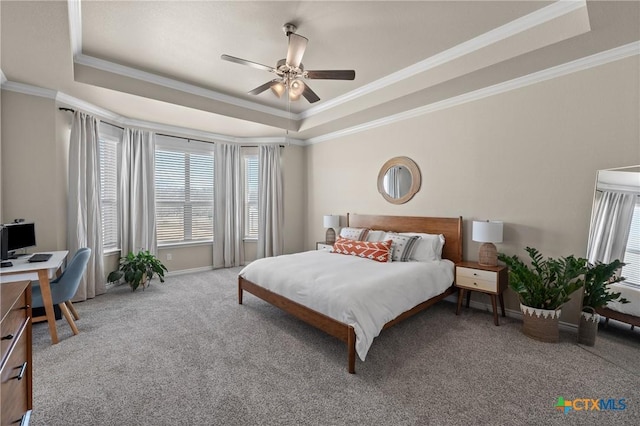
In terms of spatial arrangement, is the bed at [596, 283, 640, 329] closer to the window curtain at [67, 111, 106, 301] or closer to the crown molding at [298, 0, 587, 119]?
the crown molding at [298, 0, 587, 119]

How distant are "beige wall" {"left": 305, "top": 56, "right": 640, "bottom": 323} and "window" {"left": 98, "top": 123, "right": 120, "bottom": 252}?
4473 millimetres

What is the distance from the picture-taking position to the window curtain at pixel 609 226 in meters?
2.48

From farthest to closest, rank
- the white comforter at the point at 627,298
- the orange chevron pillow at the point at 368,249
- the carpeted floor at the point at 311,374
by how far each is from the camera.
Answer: the orange chevron pillow at the point at 368,249, the white comforter at the point at 627,298, the carpeted floor at the point at 311,374

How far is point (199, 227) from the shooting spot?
218 inches

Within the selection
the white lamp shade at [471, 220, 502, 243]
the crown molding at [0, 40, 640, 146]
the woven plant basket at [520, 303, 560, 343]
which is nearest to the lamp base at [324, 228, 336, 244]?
the crown molding at [0, 40, 640, 146]

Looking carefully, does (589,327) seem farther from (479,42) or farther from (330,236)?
(330,236)

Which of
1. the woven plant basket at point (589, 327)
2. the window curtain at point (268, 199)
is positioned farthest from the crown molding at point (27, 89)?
the woven plant basket at point (589, 327)

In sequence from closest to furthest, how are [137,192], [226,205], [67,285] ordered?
[67,285]
[137,192]
[226,205]

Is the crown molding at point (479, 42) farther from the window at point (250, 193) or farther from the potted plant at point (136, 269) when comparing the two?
the potted plant at point (136, 269)

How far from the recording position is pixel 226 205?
568 cm

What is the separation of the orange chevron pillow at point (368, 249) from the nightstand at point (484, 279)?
34.7 inches

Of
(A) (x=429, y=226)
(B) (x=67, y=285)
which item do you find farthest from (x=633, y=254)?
(B) (x=67, y=285)

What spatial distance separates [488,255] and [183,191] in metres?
5.18

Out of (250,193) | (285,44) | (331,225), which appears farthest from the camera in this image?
(250,193)
